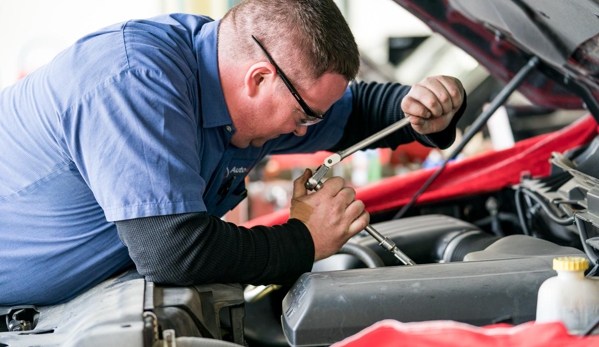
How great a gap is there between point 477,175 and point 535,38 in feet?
1.73

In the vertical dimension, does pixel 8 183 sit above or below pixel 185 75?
below

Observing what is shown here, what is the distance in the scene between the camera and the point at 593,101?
1.68 metres

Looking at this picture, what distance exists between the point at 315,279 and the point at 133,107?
39cm

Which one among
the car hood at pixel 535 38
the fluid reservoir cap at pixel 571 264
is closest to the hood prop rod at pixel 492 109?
the car hood at pixel 535 38

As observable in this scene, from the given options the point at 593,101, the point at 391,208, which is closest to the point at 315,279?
the point at 391,208

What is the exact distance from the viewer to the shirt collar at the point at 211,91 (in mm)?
1318

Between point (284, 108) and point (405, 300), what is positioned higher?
point (284, 108)

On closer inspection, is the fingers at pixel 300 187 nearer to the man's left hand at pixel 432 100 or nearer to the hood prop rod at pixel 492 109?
the man's left hand at pixel 432 100

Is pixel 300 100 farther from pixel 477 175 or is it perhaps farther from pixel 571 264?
pixel 477 175

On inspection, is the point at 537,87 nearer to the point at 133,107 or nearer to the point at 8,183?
the point at 133,107

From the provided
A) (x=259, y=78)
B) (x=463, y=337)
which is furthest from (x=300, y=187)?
(x=463, y=337)

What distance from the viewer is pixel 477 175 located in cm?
192

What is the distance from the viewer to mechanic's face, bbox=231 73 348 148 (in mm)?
1285

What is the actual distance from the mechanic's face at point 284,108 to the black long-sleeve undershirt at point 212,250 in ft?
0.65
